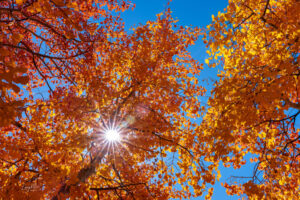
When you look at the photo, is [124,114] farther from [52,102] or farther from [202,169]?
[202,169]

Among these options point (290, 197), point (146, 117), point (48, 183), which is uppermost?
point (146, 117)

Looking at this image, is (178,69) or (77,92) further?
(178,69)

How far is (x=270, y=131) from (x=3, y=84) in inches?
298

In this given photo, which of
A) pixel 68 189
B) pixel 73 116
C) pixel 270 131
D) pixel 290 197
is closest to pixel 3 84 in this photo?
pixel 68 189

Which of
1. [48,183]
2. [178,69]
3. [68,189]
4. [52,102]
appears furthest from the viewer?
[178,69]

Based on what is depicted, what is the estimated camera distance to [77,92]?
770cm

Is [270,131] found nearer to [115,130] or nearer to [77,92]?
[115,130]

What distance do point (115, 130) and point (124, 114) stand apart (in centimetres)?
87

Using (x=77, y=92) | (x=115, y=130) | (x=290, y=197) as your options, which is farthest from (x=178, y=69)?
(x=290, y=197)

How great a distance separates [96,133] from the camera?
7641mm

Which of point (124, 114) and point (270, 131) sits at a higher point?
point (124, 114)

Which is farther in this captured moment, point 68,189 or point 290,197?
point 290,197

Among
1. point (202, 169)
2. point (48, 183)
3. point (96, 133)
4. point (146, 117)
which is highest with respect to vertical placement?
point (146, 117)

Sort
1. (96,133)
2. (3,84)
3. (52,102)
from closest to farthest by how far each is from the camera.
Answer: (3,84) → (52,102) → (96,133)
